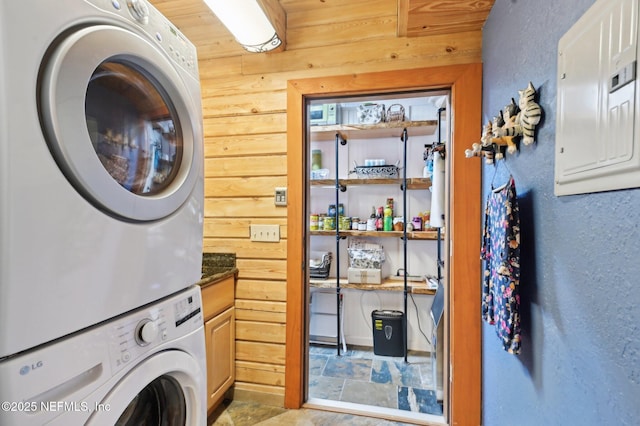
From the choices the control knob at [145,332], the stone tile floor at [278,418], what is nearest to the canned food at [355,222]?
the stone tile floor at [278,418]

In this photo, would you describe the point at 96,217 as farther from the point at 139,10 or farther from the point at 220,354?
the point at 220,354

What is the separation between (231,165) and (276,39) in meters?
0.79

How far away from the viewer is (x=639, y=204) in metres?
0.52

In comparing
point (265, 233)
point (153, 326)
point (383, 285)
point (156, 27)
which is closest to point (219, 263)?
point (265, 233)

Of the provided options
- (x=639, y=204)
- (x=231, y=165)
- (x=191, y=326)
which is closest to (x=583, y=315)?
(x=639, y=204)

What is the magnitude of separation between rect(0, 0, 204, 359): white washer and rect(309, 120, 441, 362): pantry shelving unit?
6.01ft

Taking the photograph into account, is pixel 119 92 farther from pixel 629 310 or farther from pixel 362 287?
pixel 362 287

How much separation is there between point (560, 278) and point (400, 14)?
137 cm

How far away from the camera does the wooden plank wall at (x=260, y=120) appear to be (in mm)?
1635

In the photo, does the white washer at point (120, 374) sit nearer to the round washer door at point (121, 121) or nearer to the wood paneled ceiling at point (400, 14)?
the round washer door at point (121, 121)

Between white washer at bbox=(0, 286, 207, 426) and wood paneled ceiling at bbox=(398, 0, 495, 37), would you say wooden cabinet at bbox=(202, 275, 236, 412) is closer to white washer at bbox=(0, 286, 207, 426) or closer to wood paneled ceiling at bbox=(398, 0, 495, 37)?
white washer at bbox=(0, 286, 207, 426)

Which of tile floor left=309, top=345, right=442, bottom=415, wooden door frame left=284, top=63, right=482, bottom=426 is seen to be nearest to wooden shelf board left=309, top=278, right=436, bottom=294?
tile floor left=309, top=345, right=442, bottom=415

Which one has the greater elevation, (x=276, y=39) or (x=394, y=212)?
(x=276, y=39)

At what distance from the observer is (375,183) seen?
8.63ft
